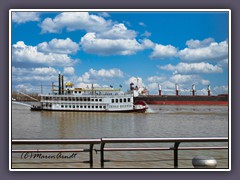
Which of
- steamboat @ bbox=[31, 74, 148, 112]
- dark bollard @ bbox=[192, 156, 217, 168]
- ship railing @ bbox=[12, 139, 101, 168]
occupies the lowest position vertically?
dark bollard @ bbox=[192, 156, 217, 168]

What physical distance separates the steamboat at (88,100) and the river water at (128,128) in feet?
0.26

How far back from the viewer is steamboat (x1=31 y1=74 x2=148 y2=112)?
6.31 meters

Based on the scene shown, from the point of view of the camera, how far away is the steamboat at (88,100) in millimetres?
6309

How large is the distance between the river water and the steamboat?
0.26 ft

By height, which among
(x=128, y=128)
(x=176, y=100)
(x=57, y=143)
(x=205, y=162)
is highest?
(x=176, y=100)

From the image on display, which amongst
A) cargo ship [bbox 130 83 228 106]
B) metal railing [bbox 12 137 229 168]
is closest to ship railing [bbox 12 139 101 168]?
metal railing [bbox 12 137 229 168]

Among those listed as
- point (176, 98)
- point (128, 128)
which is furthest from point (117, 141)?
point (176, 98)

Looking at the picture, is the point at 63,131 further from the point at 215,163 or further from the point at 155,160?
the point at 215,163

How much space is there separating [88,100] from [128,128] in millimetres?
664

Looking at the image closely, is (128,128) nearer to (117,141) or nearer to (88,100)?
(117,141)

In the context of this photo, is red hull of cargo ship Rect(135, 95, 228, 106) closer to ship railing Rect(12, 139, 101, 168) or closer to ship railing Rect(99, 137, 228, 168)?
ship railing Rect(99, 137, 228, 168)

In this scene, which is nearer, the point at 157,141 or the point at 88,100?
the point at 157,141

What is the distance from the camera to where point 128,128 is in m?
6.24

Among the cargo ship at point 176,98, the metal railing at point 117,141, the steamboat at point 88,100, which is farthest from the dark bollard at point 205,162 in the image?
the steamboat at point 88,100
